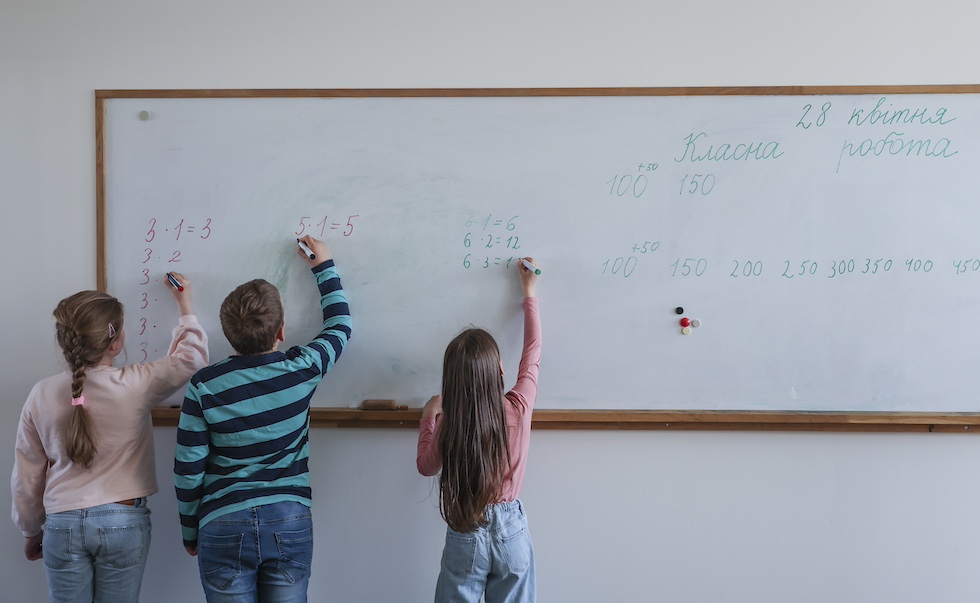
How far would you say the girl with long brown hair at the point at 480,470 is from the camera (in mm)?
1431

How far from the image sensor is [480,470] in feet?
4.66

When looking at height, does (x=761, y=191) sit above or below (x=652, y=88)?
below

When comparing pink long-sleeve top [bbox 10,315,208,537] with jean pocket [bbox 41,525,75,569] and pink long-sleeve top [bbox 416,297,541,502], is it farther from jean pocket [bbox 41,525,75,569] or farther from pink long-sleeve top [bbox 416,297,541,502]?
pink long-sleeve top [bbox 416,297,541,502]

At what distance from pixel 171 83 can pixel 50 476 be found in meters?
1.11

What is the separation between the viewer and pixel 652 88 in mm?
1762

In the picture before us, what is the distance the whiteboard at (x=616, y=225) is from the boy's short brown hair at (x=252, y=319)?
0.86 feet

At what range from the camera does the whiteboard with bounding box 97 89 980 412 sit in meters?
1.77

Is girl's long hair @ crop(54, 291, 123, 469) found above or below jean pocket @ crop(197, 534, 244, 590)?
above

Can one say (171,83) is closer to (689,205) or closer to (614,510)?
(689,205)

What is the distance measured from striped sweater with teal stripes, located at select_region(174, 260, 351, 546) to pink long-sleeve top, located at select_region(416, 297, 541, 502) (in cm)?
32

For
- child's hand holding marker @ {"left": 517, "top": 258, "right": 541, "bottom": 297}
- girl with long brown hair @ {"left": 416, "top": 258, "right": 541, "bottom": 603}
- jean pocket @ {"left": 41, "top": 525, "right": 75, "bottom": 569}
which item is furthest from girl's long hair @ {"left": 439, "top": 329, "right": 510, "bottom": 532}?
jean pocket @ {"left": 41, "top": 525, "right": 75, "bottom": 569}

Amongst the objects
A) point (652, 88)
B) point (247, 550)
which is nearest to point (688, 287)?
point (652, 88)

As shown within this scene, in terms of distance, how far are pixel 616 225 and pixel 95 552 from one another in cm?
160

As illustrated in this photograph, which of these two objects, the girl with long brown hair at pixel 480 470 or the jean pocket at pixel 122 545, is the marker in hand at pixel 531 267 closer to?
the girl with long brown hair at pixel 480 470
